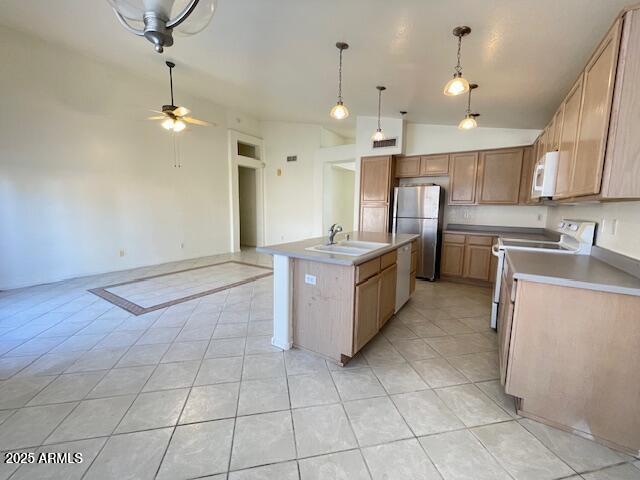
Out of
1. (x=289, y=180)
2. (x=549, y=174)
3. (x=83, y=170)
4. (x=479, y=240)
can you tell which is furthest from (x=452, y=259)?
(x=83, y=170)

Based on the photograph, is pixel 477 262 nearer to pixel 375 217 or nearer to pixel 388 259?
pixel 375 217

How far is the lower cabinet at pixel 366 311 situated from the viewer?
2.02 metres

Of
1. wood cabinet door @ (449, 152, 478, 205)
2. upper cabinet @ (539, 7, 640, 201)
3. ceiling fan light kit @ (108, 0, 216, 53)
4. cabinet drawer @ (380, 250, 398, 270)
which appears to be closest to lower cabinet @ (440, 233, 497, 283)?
wood cabinet door @ (449, 152, 478, 205)

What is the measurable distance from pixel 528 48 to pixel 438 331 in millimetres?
2558

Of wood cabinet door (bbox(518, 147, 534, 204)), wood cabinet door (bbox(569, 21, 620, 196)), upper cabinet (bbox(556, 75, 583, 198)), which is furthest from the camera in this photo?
wood cabinet door (bbox(518, 147, 534, 204))

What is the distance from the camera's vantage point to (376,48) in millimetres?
2613

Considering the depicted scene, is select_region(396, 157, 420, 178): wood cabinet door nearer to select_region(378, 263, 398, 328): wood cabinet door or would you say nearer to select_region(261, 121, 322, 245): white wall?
select_region(261, 121, 322, 245): white wall

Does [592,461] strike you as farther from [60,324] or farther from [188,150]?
[188,150]

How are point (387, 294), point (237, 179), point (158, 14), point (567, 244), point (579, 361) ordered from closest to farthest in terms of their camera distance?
point (158, 14) < point (579, 361) < point (567, 244) < point (387, 294) < point (237, 179)

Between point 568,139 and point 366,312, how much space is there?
6.67ft

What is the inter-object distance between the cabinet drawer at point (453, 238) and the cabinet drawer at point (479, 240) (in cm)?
10

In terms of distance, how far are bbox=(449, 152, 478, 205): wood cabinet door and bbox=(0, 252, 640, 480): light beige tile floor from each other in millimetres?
2565

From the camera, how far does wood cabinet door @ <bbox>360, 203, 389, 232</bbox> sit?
502 centimetres

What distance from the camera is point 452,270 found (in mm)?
4473
